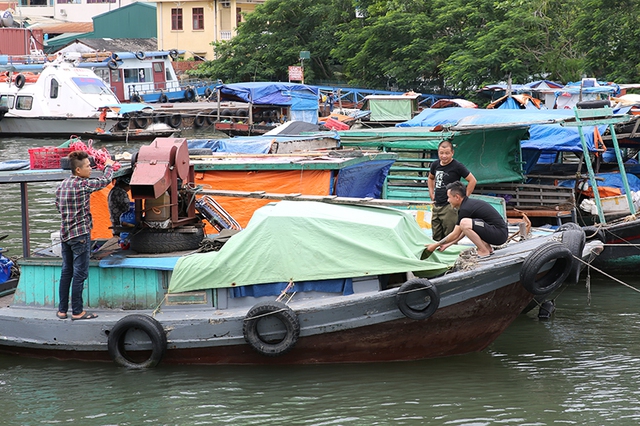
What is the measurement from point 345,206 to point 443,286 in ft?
4.58

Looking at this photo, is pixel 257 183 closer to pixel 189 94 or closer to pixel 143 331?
pixel 143 331

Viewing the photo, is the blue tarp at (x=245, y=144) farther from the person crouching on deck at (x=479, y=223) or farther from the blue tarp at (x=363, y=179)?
the person crouching on deck at (x=479, y=223)

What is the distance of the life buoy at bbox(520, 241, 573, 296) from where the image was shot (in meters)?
7.54

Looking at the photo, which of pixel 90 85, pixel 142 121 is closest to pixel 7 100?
pixel 90 85

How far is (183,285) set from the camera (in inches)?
311

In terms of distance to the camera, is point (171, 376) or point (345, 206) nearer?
point (171, 376)

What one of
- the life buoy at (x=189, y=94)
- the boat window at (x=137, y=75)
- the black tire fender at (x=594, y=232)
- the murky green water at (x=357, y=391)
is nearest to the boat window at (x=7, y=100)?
the boat window at (x=137, y=75)

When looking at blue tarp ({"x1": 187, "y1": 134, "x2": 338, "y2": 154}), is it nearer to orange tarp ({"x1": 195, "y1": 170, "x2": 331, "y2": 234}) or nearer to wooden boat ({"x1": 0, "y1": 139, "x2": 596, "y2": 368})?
orange tarp ({"x1": 195, "y1": 170, "x2": 331, "y2": 234})

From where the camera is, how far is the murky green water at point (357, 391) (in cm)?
701

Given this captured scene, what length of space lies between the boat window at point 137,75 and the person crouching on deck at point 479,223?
102 feet

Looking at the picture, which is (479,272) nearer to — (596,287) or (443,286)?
(443,286)

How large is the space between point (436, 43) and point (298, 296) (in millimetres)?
28535

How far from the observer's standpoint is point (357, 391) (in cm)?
746

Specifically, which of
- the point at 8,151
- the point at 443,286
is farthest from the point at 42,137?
the point at 443,286
